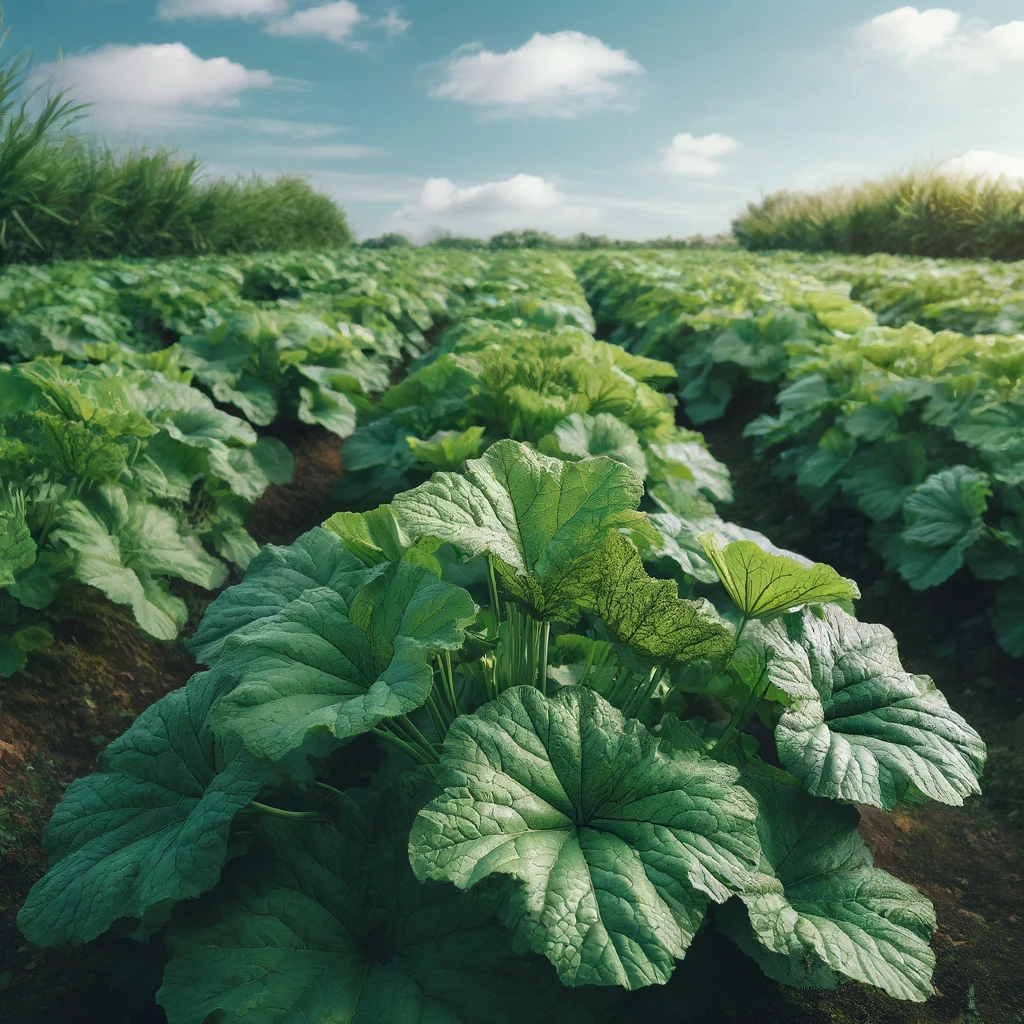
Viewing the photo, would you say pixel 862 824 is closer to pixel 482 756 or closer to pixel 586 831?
pixel 586 831

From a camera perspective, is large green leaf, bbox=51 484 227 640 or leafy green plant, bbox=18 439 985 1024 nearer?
leafy green plant, bbox=18 439 985 1024

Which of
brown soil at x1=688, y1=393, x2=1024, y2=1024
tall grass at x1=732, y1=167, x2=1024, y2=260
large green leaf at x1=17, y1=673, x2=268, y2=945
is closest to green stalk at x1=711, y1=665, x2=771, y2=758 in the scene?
brown soil at x1=688, y1=393, x2=1024, y2=1024

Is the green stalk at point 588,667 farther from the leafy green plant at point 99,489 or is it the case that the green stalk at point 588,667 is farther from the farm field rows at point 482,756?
the leafy green plant at point 99,489

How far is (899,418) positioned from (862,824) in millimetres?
2460

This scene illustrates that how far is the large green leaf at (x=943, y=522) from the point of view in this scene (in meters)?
3.23

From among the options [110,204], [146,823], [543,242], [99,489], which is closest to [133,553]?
[99,489]

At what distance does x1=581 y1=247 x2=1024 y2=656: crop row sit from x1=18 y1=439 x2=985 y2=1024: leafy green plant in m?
1.96

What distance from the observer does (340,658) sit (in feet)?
4.63

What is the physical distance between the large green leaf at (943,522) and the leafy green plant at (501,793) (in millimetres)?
1799

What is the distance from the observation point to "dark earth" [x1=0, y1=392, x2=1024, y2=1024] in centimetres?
164

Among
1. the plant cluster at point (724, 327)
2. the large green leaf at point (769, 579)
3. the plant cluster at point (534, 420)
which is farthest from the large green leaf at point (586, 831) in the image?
the plant cluster at point (724, 327)

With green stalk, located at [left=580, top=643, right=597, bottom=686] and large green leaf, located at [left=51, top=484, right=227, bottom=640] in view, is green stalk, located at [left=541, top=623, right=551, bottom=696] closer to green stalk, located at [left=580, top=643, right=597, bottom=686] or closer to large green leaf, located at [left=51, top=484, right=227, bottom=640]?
green stalk, located at [left=580, top=643, right=597, bottom=686]

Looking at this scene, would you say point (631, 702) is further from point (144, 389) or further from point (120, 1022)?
point (144, 389)

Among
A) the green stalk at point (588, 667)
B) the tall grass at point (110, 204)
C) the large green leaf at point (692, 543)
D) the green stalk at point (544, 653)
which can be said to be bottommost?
the green stalk at point (588, 667)
